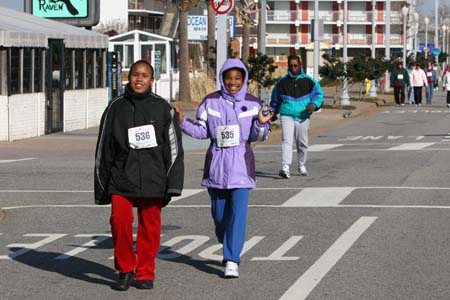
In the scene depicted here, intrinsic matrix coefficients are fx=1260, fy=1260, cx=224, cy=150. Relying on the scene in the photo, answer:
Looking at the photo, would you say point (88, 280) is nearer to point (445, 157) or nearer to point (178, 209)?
point (178, 209)

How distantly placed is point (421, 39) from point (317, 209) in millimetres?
178413

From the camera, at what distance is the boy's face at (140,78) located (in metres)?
9.43

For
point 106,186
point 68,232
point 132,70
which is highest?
point 132,70

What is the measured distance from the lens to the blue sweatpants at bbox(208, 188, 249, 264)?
9930 millimetres

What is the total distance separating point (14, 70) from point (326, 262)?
59.2 ft

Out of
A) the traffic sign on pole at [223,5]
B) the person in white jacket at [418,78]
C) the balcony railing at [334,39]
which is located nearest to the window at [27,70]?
the traffic sign on pole at [223,5]

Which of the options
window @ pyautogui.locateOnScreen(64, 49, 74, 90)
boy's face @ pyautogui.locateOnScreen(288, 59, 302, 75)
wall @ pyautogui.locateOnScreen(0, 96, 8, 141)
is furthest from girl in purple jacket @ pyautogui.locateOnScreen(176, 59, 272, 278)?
window @ pyautogui.locateOnScreen(64, 49, 74, 90)

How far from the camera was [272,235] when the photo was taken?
12.5 meters

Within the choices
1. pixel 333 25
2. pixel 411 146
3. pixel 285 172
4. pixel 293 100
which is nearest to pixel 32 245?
pixel 285 172

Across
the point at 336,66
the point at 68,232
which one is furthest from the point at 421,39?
the point at 68,232

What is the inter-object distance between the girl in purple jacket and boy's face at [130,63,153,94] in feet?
2.14

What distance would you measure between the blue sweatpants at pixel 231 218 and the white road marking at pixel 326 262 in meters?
0.57

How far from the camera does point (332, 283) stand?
963 cm

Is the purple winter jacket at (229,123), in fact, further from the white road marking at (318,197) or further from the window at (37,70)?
the window at (37,70)
